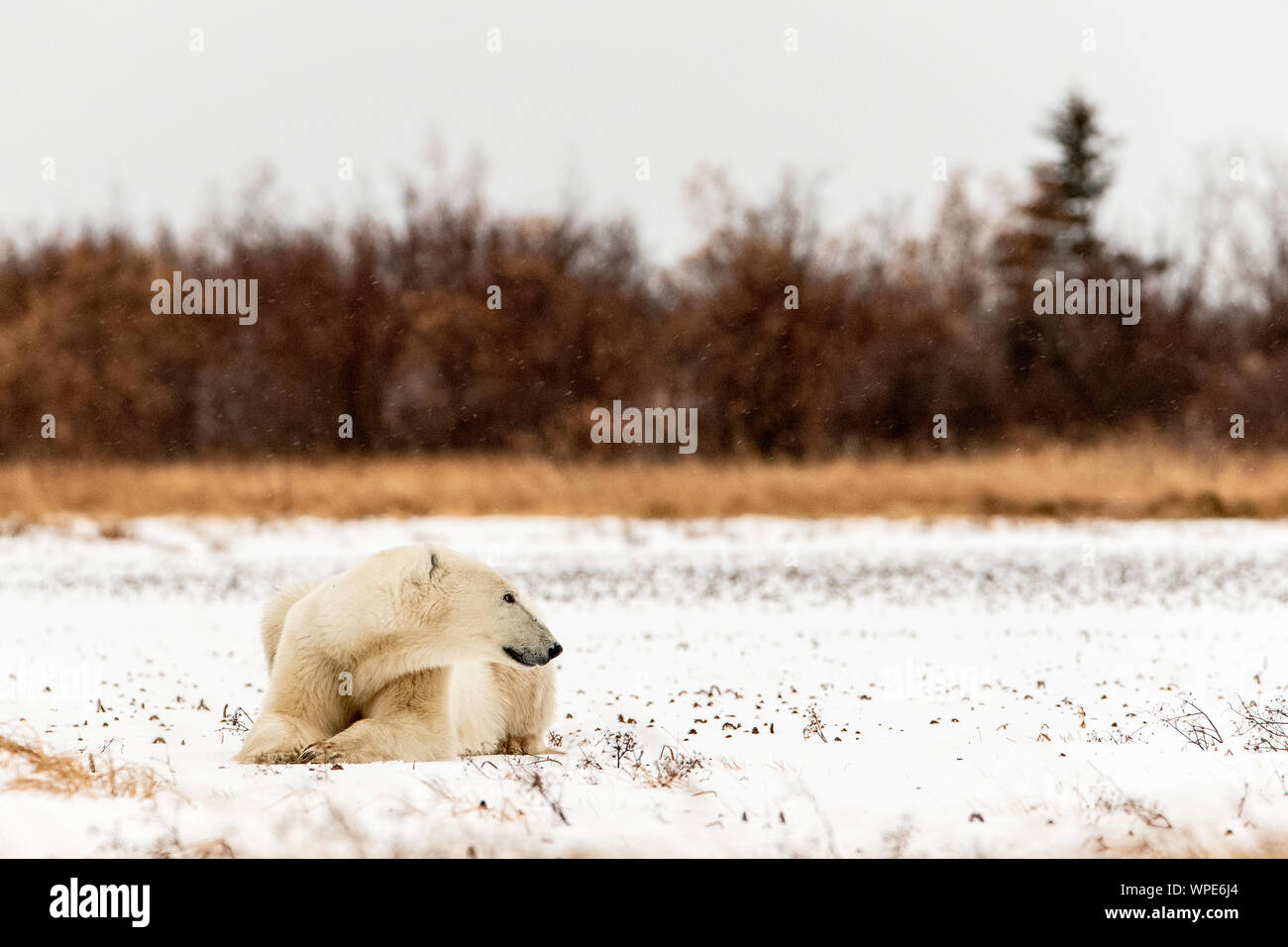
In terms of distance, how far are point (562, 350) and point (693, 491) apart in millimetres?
9741

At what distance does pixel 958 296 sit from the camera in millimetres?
36125

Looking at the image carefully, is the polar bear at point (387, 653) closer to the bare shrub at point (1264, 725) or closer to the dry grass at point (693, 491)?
the bare shrub at point (1264, 725)

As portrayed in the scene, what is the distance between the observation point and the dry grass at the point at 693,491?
20781 mm

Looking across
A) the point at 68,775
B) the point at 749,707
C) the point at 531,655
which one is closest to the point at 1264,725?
the point at 749,707

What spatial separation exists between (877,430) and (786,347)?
9.79ft

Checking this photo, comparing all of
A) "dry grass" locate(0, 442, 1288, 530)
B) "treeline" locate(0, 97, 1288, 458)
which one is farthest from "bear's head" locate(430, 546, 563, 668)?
"treeline" locate(0, 97, 1288, 458)

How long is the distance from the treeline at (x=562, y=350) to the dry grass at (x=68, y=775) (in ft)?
73.1

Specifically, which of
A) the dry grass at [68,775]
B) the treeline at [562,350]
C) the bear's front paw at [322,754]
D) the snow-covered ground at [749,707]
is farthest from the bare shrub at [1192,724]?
the treeline at [562,350]

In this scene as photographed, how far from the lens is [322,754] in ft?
16.5

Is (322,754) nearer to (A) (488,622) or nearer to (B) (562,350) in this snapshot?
(A) (488,622)

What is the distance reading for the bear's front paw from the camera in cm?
500

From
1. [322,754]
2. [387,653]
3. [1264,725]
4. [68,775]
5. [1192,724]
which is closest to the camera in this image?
[68,775]

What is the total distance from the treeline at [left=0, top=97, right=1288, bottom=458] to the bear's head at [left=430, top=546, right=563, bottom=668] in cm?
2207
